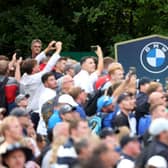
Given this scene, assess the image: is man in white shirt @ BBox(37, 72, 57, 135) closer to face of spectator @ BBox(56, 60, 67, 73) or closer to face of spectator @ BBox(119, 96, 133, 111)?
face of spectator @ BBox(56, 60, 67, 73)

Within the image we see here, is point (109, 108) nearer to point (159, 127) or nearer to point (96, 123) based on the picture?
point (96, 123)

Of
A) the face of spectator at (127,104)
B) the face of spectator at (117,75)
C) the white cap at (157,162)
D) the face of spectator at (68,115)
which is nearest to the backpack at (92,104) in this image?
the face of spectator at (117,75)

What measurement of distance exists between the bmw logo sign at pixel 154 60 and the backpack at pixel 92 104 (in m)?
2.41

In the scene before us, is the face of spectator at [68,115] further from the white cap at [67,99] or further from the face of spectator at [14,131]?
the face of spectator at [14,131]

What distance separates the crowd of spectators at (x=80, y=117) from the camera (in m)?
8.58

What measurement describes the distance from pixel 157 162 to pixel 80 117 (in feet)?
6.86

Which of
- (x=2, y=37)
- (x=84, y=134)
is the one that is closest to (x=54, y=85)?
(x=84, y=134)

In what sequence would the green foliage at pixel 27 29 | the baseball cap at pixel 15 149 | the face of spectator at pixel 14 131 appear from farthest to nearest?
the green foliage at pixel 27 29, the face of spectator at pixel 14 131, the baseball cap at pixel 15 149

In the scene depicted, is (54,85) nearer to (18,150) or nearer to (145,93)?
(145,93)

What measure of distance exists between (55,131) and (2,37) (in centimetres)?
1450

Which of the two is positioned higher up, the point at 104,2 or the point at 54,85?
the point at 104,2

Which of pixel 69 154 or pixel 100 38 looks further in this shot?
pixel 100 38

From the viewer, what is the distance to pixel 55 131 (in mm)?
9461

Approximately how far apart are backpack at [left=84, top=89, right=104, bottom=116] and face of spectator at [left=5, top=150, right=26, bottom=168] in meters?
3.64
